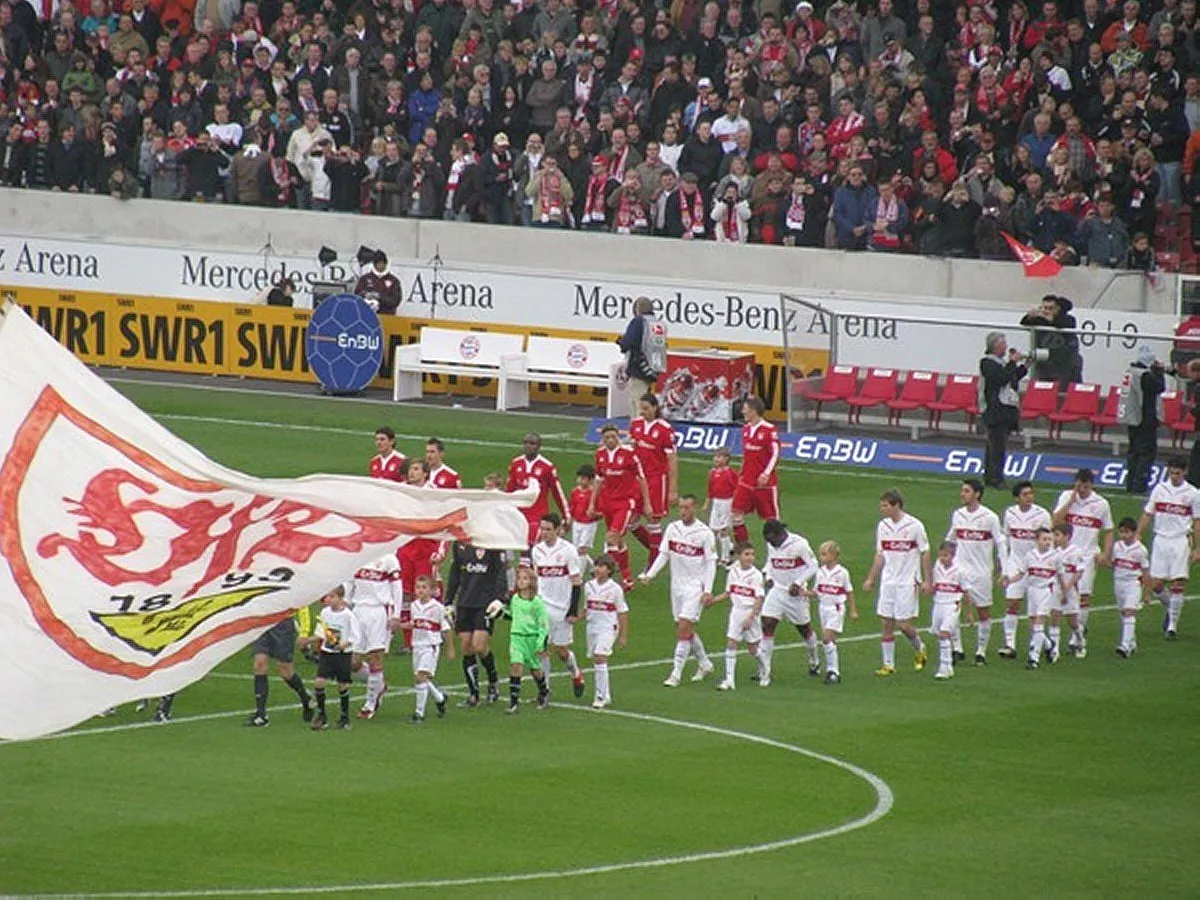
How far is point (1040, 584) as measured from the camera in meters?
26.9

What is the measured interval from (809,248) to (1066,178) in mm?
4254

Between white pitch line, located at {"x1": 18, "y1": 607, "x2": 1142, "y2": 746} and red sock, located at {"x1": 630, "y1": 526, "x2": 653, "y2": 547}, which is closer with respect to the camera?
white pitch line, located at {"x1": 18, "y1": 607, "x2": 1142, "y2": 746}

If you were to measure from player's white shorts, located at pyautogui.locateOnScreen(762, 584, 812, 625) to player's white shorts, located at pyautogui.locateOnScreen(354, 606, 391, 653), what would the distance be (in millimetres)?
4069

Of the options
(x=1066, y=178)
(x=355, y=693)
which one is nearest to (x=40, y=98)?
(x=1066, y=178)

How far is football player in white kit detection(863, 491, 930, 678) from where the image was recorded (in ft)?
86.2

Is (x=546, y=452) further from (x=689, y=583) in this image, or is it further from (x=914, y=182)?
(x=689, y=583)

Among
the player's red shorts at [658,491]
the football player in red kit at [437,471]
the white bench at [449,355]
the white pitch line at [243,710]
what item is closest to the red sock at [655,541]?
the player's red shorts at [658,491]

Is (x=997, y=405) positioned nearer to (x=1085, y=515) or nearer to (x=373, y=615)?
(x=1085, y=515)

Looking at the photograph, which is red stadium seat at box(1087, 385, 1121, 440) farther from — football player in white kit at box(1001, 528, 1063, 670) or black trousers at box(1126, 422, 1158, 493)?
football player in white kit at box(1001, 528, 1063, 670)

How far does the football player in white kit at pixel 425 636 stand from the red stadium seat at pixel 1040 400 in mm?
14866

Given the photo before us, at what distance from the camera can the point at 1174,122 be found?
39344mm

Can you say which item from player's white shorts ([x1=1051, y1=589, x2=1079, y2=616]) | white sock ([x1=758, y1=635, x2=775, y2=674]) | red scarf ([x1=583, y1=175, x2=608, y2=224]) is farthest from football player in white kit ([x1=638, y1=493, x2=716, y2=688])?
red scarf ([x1=583, y1=175, x2=608, y2=224])

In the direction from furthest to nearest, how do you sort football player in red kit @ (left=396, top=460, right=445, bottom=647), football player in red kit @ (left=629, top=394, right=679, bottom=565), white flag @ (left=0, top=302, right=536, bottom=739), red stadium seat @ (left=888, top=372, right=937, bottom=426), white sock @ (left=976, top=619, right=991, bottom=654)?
red stadium seat @ (left=888, top=372, right=937, bottom=426)
football player in red kit @ (left=629, top=394, right=679, bottom=565)
white sock @ (left=976, top=619, right=991, bottom=654)
football player in red kit @ (left=396, top=460, right=445, bottom=647)
white flag @ (left=0, top=302, right=536, bottom=739)

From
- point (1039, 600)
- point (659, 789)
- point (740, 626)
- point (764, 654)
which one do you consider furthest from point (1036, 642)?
point (659, 789)
